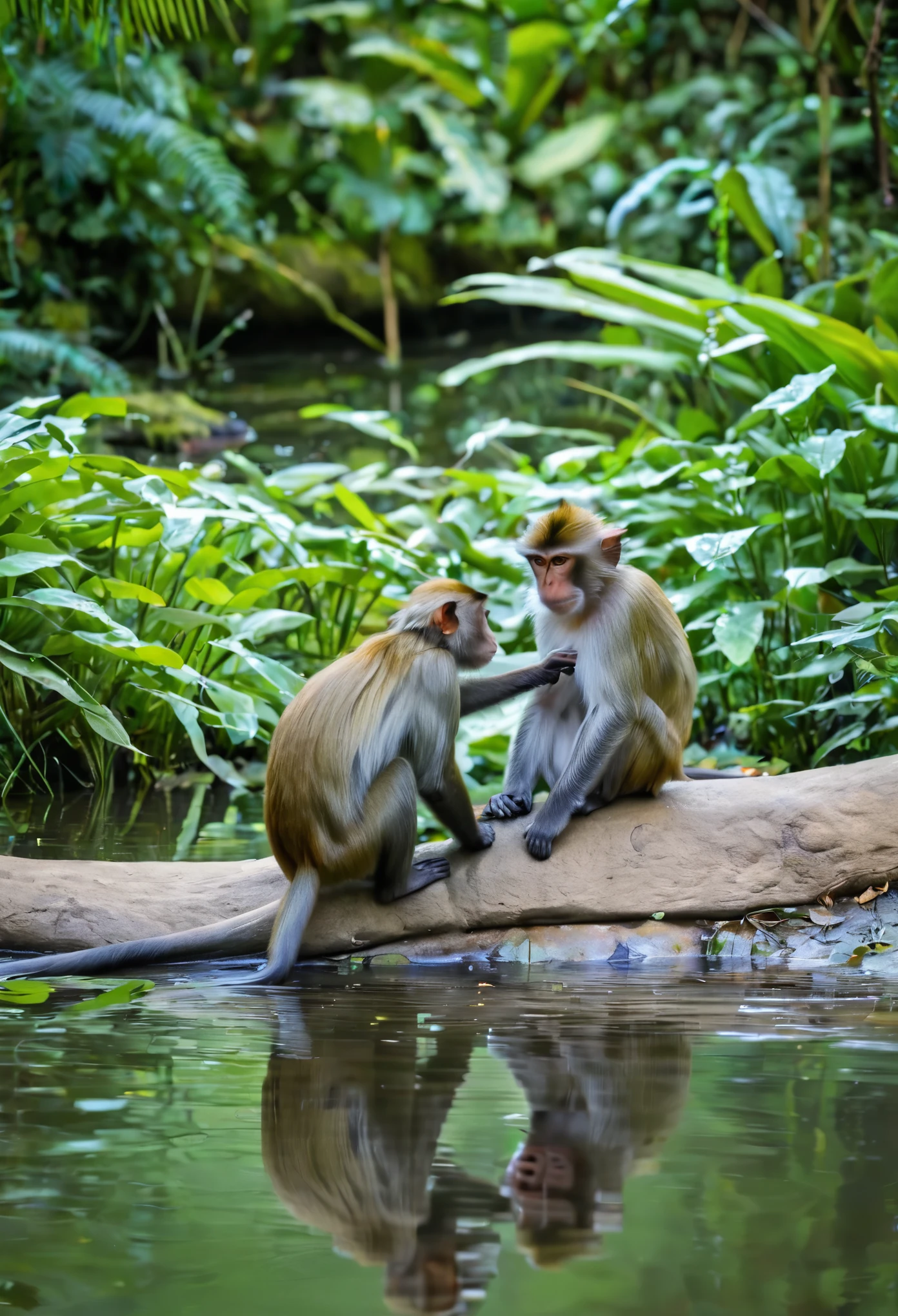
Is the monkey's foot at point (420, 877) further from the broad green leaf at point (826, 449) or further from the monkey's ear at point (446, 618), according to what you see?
the broad green leaf at point (826, 449)

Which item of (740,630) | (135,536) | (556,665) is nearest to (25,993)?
(556,665)

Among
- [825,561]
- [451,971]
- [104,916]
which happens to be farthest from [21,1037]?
[825,561]

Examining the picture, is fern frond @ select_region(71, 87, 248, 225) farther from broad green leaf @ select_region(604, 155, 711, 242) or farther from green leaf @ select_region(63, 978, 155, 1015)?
green leaf @ select_region(63, 978, 155, 1015)

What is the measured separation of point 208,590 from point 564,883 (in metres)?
1.99

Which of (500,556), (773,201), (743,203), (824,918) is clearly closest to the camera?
(824,918)

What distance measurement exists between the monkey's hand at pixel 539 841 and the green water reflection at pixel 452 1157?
76 centimetres

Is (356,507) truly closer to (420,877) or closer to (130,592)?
(130,592)

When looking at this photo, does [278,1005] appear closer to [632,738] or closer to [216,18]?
[632,738]

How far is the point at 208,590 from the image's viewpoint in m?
5.13

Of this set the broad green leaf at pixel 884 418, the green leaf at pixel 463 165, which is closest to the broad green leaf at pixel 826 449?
the broad green leaf at pixel 884 418

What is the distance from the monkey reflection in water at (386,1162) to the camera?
1.82 meters

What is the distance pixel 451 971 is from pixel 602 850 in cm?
60

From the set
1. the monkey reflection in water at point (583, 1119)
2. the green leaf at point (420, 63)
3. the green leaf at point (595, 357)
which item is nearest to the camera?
the monkey reflection in water at point (583, 1119)

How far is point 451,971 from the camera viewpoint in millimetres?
3670
